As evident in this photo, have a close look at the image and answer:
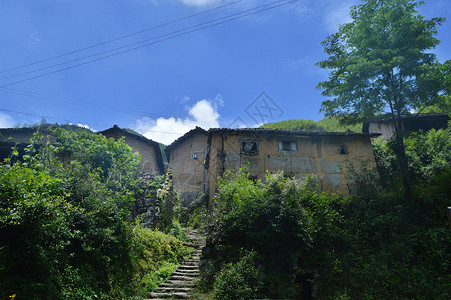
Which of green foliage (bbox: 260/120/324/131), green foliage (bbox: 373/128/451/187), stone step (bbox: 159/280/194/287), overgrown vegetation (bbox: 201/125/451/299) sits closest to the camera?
overgrown vegetation (bbox: 201/125/451/299)

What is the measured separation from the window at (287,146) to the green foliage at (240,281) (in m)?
10.7

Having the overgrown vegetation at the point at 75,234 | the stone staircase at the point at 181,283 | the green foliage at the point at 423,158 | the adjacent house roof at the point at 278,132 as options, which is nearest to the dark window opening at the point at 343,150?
the adjacent house roof at the point at 278,132

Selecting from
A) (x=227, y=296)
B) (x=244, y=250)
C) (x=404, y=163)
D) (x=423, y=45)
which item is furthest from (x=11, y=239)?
(x=423, y=45)

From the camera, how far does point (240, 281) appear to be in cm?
823

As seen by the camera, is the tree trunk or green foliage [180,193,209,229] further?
green foliage [180,193,209,229]

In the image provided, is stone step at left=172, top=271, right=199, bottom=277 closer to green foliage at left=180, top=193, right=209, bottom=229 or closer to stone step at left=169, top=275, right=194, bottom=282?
stone step at left=169, top=275, right=194, bottom=282

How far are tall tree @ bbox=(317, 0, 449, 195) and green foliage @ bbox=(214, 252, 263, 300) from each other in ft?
26.6

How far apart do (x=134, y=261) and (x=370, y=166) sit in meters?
15.8

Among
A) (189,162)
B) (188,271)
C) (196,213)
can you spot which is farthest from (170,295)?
(189,162)

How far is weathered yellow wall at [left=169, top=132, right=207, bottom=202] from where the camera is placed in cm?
2458

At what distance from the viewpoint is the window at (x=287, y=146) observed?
18500 mm

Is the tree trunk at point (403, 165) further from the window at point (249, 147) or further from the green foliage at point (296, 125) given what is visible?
the green foliage at point (296, 125)

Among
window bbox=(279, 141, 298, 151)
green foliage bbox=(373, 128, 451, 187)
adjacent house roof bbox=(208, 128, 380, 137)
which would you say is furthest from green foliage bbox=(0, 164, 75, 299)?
window bbox=(279, 141, 298, 151)

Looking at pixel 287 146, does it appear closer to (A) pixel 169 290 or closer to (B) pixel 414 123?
(B) pixel 414 123
